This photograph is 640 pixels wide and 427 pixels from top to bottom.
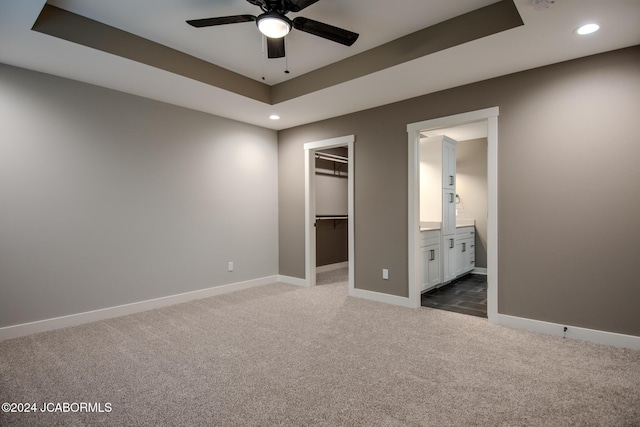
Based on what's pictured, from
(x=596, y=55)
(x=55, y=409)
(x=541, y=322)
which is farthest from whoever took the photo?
(x=541, y=322)

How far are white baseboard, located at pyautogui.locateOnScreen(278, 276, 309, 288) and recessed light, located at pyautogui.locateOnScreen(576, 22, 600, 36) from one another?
3971 millimetres

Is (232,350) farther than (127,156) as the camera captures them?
No

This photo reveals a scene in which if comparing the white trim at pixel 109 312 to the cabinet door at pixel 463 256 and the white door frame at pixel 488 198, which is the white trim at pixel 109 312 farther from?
the cabinet door at pixel 463 256

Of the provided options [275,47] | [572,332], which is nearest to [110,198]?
[275,47]

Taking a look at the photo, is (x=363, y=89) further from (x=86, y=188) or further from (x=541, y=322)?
(x=86, y=188)

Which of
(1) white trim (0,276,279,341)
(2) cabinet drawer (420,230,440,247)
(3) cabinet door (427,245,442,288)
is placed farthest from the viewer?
(3) cabinet door (427,245,442,288)

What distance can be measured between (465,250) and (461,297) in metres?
1.59

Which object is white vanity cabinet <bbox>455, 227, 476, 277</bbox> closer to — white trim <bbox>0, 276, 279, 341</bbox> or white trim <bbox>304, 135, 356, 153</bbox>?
white trim <bbox>304, 135, 356, 153</bbox>

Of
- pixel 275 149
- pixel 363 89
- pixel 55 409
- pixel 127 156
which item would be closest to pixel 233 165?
pixel 275 149

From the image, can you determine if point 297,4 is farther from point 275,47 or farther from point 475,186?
point 475,186

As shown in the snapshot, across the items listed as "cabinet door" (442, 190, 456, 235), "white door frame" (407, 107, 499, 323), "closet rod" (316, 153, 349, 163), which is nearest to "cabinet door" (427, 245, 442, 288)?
"cabinet door" (442, 190, 456, 235)

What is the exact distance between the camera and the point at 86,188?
128 inches

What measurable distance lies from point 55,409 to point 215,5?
282 centimetres

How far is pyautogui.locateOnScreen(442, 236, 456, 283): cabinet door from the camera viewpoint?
466cm
